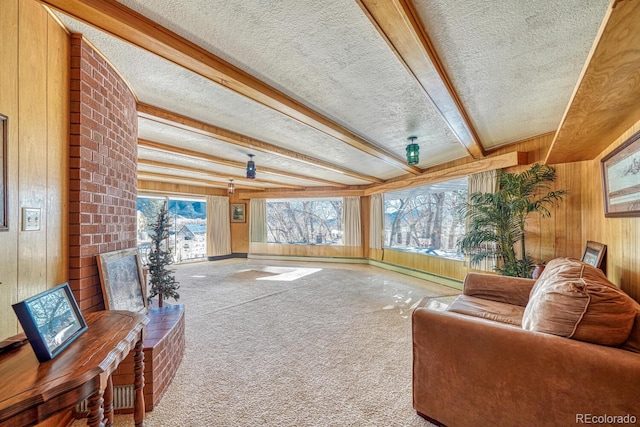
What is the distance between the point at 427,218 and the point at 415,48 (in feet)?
13.7

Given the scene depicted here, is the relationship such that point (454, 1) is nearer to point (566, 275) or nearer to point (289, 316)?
point (566, 275)

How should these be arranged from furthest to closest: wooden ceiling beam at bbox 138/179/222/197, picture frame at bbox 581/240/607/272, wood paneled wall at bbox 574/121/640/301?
wooden ceiling beam at bbox 138/179/222/197 → picture frame at bbox 581/240/607/272 → wood paneled wall at bbox 574/121/640/301

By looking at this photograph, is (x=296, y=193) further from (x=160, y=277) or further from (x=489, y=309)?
(x=489, y=309)

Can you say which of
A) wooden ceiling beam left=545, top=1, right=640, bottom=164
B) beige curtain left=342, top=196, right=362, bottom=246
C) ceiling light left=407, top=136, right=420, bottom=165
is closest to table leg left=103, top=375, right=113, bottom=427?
wooden ceiling beam left=545, top=1, right=640, bottom=164

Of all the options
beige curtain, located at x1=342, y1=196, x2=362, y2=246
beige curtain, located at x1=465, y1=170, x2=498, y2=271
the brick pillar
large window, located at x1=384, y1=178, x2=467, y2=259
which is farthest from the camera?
beige curtain, located at x1=342, y1=196, x2=362, y2=246

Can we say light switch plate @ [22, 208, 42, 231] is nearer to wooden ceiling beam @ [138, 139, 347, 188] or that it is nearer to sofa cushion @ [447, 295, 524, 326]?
wooden ceiling beam @ [138, 139, 347, 188]

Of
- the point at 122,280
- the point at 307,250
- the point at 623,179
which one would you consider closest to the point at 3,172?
the point at 122,280

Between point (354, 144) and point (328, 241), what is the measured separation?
4.45 meters

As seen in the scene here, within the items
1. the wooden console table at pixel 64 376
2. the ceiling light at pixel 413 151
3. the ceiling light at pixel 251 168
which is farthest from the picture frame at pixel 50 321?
the ceiling light at pixel 413 151

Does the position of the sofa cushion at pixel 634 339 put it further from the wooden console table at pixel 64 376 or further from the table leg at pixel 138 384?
the table leg at pixel 138 384

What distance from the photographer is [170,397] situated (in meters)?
1.67

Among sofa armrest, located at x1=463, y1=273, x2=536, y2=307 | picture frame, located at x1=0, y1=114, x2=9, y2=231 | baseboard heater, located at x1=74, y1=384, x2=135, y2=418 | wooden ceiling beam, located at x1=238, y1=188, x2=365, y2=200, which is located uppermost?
wooden ceiling beam, located at x1=238, y1=188, x2=365, y2=200

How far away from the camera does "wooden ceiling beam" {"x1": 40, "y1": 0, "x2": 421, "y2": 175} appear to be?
114cm

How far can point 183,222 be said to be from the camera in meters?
6.67
